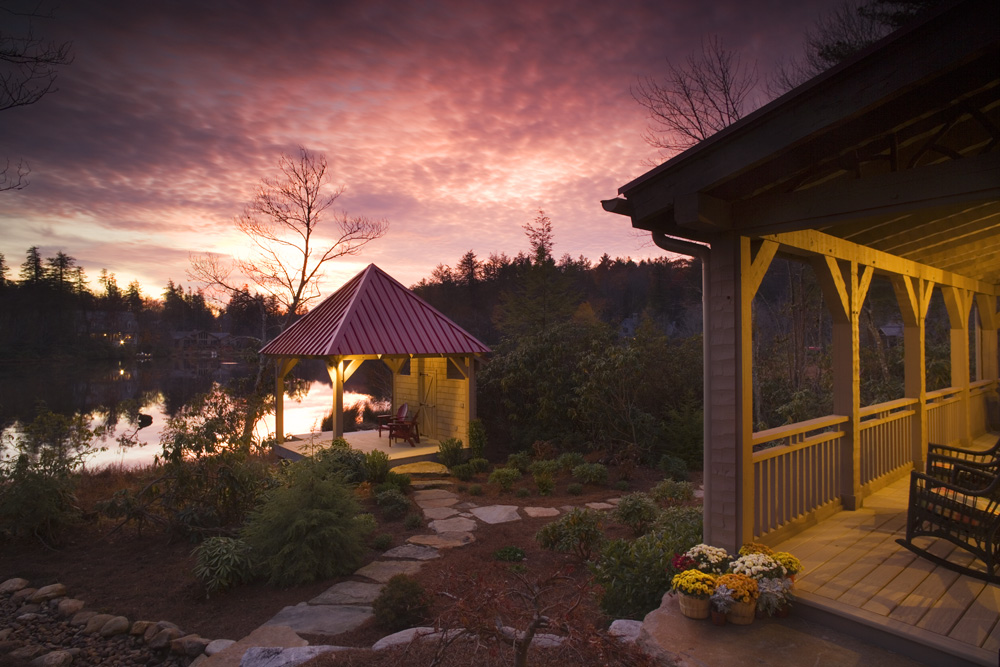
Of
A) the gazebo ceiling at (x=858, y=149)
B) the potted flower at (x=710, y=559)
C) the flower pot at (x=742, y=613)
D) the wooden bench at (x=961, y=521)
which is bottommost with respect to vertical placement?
the flower pot at (x=742, y=613)

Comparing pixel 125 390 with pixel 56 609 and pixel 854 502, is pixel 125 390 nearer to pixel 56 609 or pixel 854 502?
pixel 56 609

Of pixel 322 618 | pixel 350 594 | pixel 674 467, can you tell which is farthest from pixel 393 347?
pixel 322 618

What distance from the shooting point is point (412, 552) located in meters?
5.95

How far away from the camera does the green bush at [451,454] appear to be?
10492 millimetres

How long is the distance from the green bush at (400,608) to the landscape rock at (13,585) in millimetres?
3937

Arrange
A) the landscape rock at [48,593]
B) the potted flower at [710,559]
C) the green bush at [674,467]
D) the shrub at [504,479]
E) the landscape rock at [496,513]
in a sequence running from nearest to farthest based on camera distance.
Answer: the potted flower at [710,559] → the landscape rock at [48,593] → the landscape rock at [496,513] → the shrub at [504,479] → the green bush at [674,467]

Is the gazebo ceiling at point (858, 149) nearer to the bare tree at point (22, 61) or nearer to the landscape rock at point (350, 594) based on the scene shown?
the landscape rock at point (350, 594)

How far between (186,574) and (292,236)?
14.6m

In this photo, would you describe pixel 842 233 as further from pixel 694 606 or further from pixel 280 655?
pixel 280 655

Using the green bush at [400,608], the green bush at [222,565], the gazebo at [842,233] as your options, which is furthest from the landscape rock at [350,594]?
the gazebo at [842,233]

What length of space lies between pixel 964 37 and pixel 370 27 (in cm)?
754

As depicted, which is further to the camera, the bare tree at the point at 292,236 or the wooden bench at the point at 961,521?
the bare tree at the point at 292,236

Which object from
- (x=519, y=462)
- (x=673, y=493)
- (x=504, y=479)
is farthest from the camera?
(x=519, y=462)

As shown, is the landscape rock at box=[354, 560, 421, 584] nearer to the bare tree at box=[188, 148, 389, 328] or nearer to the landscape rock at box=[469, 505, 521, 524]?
the landscape rock at box=[469, 505, 521, 524]
